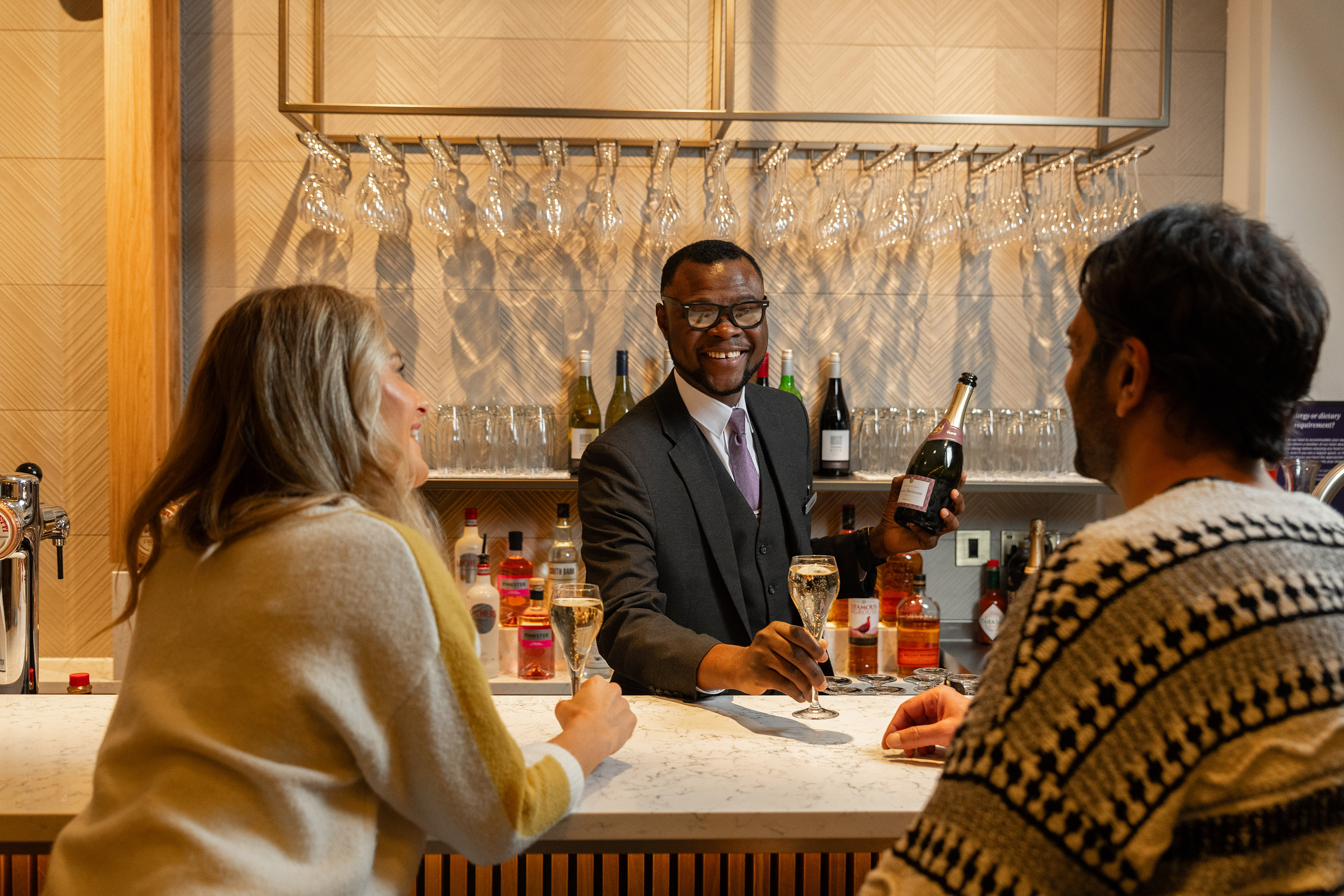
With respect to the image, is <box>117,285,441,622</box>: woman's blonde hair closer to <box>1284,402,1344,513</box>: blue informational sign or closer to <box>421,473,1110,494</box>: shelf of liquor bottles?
<box>421,473,1110,494</box>: shelf of liquor bottles

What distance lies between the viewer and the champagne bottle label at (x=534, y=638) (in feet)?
8.97

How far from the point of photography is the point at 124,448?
2715 millimetres

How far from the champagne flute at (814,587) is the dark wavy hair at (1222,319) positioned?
0.66 metres

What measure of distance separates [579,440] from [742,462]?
2.59 feet

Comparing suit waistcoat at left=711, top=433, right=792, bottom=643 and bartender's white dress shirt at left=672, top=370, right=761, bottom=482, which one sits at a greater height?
bartender's white dress shirt at left=672, top=370, right=761, bottom=482

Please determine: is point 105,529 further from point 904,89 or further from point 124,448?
point 904,89

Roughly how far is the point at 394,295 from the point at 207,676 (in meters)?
2.27

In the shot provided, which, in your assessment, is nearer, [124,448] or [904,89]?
[124,448]

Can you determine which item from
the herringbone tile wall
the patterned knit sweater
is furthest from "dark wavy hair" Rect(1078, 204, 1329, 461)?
the herringbone tile wall

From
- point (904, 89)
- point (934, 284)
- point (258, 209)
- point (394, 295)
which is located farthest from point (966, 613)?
point (258, 209)

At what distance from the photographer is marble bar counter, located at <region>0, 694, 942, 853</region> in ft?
3.55

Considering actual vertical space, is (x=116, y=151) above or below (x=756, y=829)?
above

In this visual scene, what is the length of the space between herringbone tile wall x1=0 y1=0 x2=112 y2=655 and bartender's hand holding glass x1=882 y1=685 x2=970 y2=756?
2563 mm

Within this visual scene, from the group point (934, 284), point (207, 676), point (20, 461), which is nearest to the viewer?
point (207, 676)
